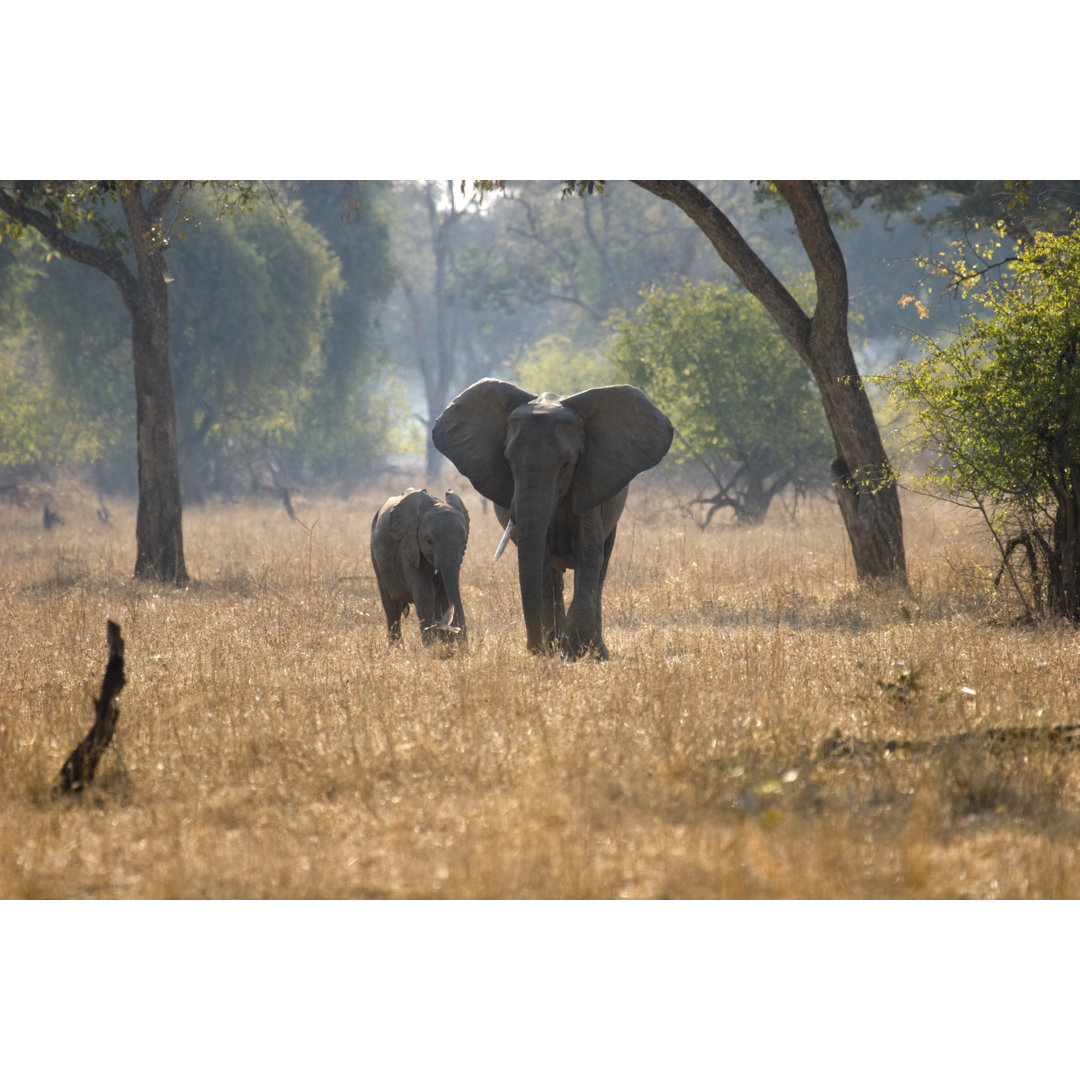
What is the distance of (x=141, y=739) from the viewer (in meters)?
6.21

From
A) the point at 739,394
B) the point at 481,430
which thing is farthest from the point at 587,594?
the point at 739,394

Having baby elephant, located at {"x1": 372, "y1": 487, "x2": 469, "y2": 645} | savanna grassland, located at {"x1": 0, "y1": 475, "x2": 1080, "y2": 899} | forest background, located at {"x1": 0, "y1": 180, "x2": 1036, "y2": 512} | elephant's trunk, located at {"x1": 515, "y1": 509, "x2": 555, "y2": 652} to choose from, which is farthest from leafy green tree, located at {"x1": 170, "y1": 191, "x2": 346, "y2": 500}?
elephant's trunk, located at {"x1": 515, "y1": 509, "x2": 555, "y2": 652}

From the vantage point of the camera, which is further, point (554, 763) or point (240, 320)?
point (240, 320)

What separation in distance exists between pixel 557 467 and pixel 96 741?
Answer: 4.20 meters

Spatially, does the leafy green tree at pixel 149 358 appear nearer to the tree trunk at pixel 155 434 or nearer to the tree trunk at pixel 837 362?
the tree trunk at pixel 155 434

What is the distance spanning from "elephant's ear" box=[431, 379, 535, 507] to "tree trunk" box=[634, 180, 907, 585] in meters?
3.93

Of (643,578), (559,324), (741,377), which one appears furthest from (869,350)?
(643,578)

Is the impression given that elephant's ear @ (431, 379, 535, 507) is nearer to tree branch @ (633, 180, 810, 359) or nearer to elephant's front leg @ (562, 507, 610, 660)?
elephant's front leg @ (562, 507, 610, 660)

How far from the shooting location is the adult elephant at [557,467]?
28.0 feet

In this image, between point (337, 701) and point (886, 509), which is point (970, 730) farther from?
point (886, 509)

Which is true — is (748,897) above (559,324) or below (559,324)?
below

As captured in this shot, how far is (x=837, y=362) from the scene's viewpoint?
1235 centimetres

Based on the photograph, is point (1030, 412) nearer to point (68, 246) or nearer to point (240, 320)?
point (68, 246)

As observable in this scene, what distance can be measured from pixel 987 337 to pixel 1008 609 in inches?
97.3
